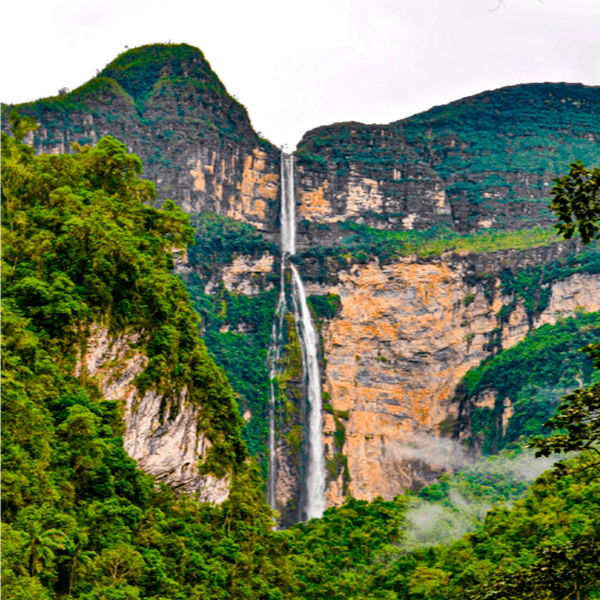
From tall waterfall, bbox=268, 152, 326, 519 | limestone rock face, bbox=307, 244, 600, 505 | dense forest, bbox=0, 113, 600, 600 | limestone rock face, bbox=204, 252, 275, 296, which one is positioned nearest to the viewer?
dense forest, bbox=0, 113, 600, 600

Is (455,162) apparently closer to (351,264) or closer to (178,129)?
(351,264)

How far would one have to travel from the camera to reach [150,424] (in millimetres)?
25109

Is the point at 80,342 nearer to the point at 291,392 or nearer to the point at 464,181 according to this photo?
the point at 291,392

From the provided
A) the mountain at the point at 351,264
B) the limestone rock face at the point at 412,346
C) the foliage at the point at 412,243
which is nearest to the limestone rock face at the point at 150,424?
the mountain at the point at 351,264

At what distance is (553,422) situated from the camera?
817cm

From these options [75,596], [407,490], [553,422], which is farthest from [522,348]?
[553,422]

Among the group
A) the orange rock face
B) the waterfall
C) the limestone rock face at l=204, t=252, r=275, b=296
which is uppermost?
the orange rock face

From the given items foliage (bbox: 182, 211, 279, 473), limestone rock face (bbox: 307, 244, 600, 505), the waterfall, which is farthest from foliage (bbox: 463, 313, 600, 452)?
foliage (bbox: 182, 211, 279, 473)

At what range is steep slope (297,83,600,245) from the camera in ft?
225

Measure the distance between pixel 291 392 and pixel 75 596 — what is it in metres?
41.2

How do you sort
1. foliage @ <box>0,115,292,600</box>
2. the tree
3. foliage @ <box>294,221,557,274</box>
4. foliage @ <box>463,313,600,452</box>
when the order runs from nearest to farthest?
the tree, foliage @ <box>0,115,292,600</box>, foliage @ <box>463,313,600,452</box>, foliage @ <box>294,221,557,274</box>

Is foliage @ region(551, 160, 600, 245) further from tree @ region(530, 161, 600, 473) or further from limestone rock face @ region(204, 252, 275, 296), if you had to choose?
limestone rock face @ region(204, 252, 275, 296)

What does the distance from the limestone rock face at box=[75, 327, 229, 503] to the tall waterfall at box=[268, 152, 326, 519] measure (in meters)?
28.6

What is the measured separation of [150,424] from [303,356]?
3592cm
